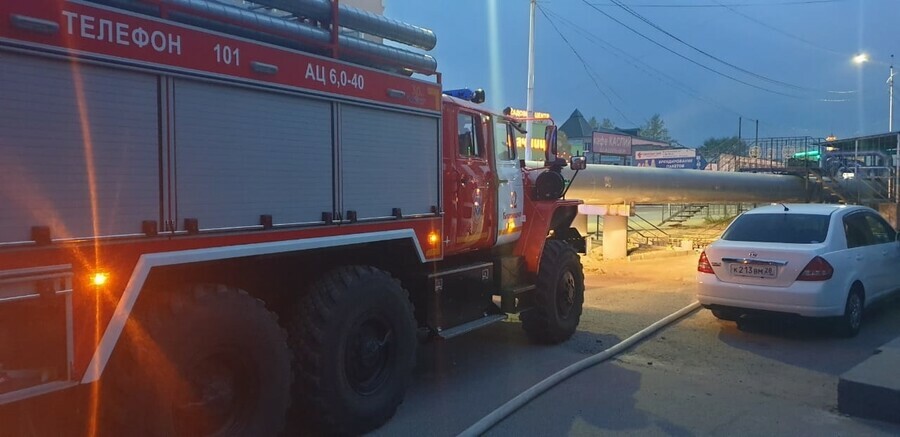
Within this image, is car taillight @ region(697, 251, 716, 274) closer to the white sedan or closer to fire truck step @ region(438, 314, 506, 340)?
the white sedan

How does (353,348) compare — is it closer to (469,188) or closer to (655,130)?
(469,188)

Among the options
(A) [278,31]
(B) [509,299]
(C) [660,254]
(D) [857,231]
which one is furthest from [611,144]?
(A) [278,31]

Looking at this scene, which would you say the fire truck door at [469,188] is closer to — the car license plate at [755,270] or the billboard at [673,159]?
the car license plate at [755,270]

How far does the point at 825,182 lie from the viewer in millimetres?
23984

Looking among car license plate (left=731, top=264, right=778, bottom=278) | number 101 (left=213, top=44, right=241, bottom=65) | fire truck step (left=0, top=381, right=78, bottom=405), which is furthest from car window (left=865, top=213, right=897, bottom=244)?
fire truck step (left=0, top=381, right=78, bottom=405)

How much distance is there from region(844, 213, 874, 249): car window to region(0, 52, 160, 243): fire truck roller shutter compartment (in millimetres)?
7618

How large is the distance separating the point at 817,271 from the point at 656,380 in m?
2.51

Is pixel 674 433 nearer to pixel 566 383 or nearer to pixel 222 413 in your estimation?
pixel 566 383

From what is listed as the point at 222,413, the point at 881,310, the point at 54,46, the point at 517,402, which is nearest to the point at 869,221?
the point at 881,310

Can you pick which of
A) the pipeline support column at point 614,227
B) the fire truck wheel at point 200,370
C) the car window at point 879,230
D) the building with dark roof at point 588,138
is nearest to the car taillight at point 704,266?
the car window at point 879,230

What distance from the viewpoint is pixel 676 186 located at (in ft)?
58.3

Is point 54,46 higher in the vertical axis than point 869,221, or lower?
higher

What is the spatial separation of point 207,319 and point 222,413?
64cm

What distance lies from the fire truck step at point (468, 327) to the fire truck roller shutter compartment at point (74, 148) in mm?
2917
